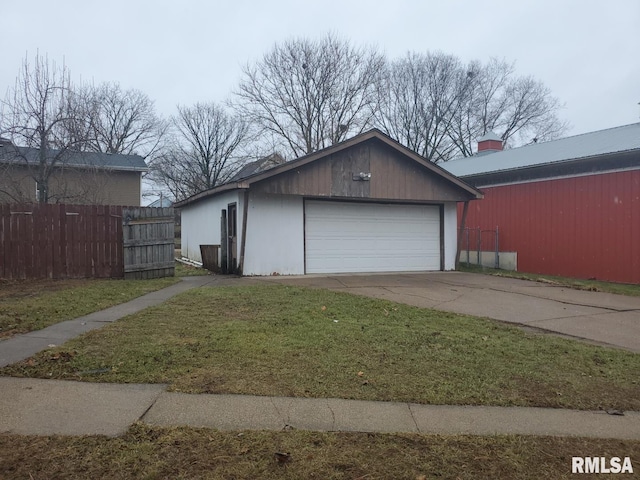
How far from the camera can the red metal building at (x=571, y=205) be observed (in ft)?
Result: 47.0

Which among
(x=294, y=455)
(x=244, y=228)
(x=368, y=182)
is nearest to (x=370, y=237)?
(x=368, y=182)

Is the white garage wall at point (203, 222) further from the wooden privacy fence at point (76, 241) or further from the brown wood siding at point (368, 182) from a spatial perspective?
the wooden privacy fence at point (76, 241)

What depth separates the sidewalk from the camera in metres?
5.07

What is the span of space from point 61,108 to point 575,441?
14.3 m

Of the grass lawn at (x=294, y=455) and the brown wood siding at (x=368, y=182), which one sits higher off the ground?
the brown wood siding at (x=368, y=182)

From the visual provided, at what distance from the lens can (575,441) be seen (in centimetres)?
330

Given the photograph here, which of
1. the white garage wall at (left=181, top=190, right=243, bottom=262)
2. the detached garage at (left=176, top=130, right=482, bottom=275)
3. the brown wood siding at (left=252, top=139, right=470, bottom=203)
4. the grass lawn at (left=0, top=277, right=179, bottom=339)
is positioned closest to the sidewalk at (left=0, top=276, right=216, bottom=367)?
the grass lawn at (left=0, top=277, right=179, bottom=339)

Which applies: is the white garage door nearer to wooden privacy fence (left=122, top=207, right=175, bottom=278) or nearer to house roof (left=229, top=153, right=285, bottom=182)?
wooden privacy fence (left=122, top=207, right=175, bottom=278)

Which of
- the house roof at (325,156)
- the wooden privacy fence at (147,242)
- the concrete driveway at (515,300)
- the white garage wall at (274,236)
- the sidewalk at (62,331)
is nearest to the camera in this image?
the sidewalk at (62,331)

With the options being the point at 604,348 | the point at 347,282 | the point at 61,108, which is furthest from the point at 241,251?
the point at 604,348

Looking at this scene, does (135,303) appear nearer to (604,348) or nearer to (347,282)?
(347,282)

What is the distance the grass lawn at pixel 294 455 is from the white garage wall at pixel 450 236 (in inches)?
536

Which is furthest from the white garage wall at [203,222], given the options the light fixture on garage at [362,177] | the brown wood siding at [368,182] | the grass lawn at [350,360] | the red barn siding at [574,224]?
the red barn siding at [574,224]

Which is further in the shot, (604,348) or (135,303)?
(135,303)
